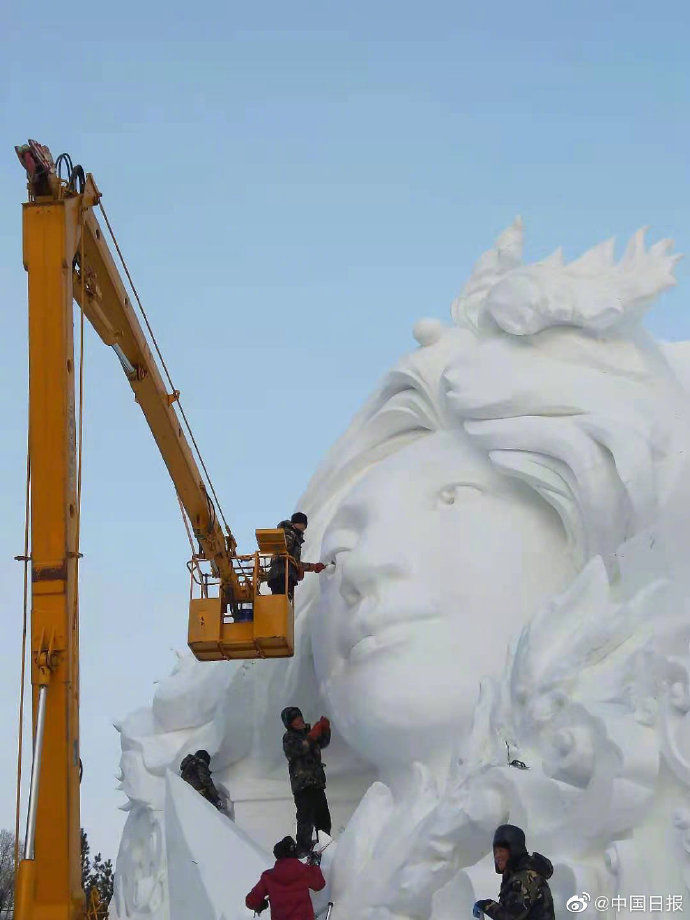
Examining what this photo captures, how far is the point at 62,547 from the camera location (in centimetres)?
995

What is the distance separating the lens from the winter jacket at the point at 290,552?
41.7 feet

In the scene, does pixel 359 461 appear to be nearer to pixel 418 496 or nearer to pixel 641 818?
pixel 418 496

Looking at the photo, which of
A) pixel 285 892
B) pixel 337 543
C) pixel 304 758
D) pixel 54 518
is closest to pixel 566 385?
pixel 337 543

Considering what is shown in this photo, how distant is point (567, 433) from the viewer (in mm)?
12188

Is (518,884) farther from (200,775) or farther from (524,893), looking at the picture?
(200,775)

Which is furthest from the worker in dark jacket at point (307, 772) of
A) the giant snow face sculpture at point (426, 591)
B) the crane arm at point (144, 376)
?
the crane arm at point (144, 376)

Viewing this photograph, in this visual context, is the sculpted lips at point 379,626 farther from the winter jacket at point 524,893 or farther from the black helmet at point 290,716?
the winter jacket at point 524,893

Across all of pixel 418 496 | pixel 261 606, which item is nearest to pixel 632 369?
pixel 418 496

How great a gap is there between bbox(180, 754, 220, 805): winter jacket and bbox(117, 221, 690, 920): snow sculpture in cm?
42

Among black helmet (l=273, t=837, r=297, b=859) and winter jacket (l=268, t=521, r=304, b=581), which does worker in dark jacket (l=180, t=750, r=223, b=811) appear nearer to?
winter jacket (l=268, t=521, r=304, b=581)

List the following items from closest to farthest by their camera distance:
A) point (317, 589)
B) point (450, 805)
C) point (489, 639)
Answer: point (450, 805) → point (489, 639) → point (317, 589)

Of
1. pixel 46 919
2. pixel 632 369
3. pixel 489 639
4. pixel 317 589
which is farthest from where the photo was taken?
pixel 317 589

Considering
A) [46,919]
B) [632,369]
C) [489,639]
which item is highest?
[632,369]

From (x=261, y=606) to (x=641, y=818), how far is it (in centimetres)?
403
